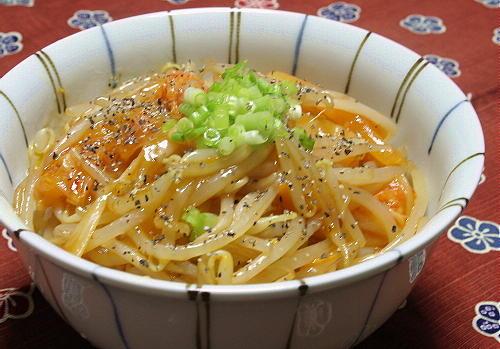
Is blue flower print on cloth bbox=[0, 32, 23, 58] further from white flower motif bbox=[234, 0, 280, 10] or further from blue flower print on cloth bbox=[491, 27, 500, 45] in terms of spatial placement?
blue flower print on cloth bbox=[491, 27, 500, 45]

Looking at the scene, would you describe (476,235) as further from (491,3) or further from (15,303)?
(491,3)

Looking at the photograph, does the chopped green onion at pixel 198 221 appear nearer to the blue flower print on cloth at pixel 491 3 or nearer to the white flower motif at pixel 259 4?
the white flower motif at pixel 259 4

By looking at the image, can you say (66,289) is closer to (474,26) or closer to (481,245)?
(481,245)

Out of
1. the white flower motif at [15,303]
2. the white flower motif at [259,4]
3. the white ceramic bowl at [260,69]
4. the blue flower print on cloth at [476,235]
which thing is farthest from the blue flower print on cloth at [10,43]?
the blue flower print on cloth at [476,235]

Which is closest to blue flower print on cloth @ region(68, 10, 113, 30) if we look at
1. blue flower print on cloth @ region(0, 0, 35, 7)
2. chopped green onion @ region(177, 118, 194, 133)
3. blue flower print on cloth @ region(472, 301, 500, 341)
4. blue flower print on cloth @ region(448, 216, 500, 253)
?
blue flower print on cloth @ region(0, 0, 35, 7)

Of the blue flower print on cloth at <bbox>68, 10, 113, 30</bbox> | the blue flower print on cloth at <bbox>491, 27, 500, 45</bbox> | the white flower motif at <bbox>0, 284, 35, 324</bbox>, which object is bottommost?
the blue flower print on cloth at <bbox>491, 27, 500, 45</bbox>

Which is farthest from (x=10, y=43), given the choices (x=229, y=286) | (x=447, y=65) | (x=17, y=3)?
(x=229, y=286)

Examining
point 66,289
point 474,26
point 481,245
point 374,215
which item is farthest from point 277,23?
point 474,26
